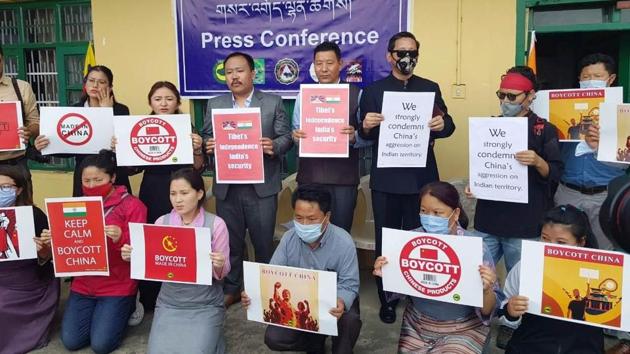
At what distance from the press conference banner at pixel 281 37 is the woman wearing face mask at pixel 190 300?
2.16 m

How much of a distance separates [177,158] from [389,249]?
1778mm

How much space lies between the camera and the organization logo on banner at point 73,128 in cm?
421

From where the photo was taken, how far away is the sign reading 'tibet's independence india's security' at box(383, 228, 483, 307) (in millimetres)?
2773

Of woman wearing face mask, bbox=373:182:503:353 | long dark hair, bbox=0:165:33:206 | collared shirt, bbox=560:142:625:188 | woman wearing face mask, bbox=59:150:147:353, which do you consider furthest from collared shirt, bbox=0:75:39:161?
collared shirt, bbox=560:142:625:188

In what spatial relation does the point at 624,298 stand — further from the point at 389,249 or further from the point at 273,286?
the point at 273,286

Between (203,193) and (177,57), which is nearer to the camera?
(203,193)

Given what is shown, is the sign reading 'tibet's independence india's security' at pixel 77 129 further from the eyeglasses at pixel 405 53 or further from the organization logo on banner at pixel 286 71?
A: the eyeglasses at pixel 405 53

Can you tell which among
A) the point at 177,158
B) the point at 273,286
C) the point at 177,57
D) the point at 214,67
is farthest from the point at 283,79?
the point at 273,286

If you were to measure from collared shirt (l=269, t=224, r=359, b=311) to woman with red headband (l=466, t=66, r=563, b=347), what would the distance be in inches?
34.1

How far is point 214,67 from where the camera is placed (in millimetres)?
5660

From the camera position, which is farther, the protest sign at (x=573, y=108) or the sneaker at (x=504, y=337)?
the sneaker at (x=504, y=337)

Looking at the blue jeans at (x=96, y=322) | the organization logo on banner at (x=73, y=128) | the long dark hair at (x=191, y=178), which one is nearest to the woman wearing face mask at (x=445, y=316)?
A: the long dark hair at (x=191, y=178)

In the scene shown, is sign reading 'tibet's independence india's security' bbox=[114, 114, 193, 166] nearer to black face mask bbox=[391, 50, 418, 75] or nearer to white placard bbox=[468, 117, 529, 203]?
black face mask bbox=[391, 50, 418, 75]

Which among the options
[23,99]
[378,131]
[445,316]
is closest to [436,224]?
[445,316]
